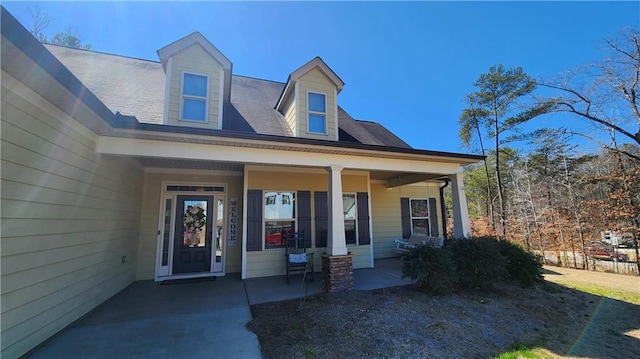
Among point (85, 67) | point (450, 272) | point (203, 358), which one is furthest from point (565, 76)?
point (85, 67)

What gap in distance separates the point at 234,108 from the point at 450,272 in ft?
22.5

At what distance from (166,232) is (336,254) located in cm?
456

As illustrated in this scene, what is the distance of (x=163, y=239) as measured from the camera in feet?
23.1

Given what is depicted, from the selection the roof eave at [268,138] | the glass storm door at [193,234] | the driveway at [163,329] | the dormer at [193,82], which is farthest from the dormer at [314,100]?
the driveway at [163,329]

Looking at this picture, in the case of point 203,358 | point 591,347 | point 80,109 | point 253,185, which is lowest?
point 591,347

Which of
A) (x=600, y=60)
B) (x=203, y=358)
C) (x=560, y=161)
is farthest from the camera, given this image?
(x=560, y=161)

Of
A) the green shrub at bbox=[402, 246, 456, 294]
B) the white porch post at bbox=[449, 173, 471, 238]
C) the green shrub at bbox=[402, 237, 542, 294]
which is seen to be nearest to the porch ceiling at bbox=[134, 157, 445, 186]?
the white porch post at bbox=[449, 173, 471, 238]

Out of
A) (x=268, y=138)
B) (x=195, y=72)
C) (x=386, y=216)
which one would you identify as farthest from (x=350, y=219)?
(x=195, y=72)

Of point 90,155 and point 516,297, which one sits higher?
point 90,155

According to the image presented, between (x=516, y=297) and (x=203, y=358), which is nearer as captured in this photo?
(x=203, y=358)

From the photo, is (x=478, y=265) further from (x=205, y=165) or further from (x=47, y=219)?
(x=47, y=219)

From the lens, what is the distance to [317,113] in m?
7.00

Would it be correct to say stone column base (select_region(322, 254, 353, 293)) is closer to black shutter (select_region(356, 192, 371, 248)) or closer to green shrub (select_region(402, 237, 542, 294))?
green shrub (select_region(402, 237, 542, 294))

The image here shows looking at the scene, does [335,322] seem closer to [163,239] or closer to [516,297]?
[516,297]
